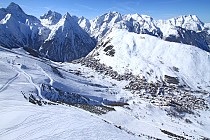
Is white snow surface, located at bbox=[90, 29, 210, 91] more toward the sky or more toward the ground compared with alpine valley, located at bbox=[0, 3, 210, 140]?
more toward the sky

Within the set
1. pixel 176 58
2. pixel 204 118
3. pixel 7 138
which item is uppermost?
pixel 176 58

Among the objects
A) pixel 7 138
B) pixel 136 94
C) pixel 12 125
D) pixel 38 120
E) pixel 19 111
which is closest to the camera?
pixel 7 138

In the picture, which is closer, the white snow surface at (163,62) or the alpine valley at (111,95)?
the alpine valley at (111,95)

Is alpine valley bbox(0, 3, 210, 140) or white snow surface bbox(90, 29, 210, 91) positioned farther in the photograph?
white snow surface bbox(90, 29, 210, 91)

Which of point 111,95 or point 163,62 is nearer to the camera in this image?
point 111,95

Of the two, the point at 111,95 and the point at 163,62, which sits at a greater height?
the point at 163,62

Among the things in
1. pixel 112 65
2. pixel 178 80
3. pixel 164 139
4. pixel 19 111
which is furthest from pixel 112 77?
pixel 19 111

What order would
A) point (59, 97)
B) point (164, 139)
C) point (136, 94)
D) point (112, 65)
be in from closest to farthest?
point (164, 139) → point (59, 97) → point (136, 94) → point (112, 65)

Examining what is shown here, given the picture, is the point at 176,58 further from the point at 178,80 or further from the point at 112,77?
the point at 112,77
